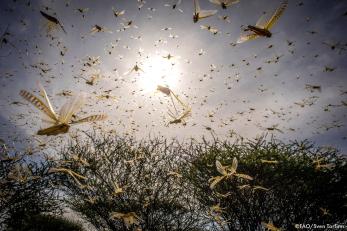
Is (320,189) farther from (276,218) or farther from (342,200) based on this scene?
(276,218)

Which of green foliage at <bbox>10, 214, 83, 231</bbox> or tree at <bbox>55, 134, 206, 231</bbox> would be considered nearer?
tree at <bbox>55, 134, 206, 231</bbox>

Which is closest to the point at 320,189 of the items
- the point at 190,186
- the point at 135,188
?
the point at 190,186

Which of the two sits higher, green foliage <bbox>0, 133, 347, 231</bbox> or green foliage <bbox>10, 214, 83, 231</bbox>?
green foliage <bbox>0, 133, 347, 231</bbox>

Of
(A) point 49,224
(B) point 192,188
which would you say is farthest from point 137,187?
(A) point 49,224

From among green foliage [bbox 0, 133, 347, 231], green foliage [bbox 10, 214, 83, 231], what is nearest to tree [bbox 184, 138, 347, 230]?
green foliage [bbox 0, 133, 347, 231]

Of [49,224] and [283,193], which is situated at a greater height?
[283,193]

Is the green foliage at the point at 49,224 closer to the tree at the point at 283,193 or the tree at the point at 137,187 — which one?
the tree at the point at 137,187

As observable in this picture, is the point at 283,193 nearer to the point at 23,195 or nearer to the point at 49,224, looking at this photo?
the point at 23,195

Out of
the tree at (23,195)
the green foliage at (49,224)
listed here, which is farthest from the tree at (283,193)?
the green foliage at (49,224)

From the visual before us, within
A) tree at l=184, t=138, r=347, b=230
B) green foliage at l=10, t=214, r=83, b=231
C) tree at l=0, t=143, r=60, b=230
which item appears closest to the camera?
tree at l=184, t=138, r=347, b=230

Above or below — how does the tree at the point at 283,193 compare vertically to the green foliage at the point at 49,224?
above

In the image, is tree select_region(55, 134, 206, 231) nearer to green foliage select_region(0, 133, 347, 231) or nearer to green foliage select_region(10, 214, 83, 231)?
green foliage select_region(0, 133, 347, 231)
